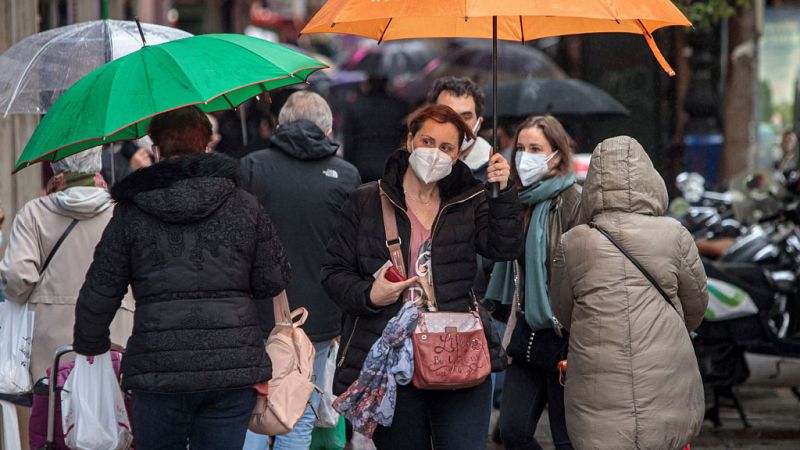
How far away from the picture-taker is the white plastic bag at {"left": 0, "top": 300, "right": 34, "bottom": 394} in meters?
6.33

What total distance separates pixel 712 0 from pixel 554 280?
5642 mm

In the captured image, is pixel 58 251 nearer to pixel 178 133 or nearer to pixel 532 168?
pixel 178 133

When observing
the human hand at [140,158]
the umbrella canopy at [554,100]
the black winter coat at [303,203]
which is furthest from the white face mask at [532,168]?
the umbrella canopy at [554,100]

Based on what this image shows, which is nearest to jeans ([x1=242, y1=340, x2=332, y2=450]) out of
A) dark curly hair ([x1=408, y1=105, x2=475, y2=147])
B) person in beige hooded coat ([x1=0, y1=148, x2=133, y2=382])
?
person in beige hooded coat ([x1=0, y1=148, x2=133, y2=382])

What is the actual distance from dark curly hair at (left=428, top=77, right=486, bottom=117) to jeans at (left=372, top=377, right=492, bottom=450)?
2.35 m

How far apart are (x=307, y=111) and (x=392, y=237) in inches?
79.7

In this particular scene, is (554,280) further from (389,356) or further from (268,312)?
(268,312)

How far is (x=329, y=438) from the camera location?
728 centimetres

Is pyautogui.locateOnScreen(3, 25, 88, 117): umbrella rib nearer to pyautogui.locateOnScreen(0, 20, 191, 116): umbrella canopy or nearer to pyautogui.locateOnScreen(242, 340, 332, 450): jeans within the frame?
pyautogui.locateOnScreen(0, 20, 191, 116): umbrella canopy

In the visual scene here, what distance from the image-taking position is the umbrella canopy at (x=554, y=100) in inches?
428

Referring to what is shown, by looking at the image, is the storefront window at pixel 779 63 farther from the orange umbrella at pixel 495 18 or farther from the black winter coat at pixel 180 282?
the black winter coat at pixel 180 282

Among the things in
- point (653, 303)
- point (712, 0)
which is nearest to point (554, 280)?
point (653, 303)

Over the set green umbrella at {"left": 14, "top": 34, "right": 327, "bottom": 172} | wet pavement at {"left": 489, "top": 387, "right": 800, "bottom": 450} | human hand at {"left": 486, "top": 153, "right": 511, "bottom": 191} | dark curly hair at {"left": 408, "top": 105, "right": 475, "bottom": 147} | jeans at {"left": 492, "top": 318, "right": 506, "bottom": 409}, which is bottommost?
wet pavement at {"left": 489, "top": 387, "right": 800, "bottom": 450}

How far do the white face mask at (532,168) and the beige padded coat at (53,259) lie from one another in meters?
1.96
